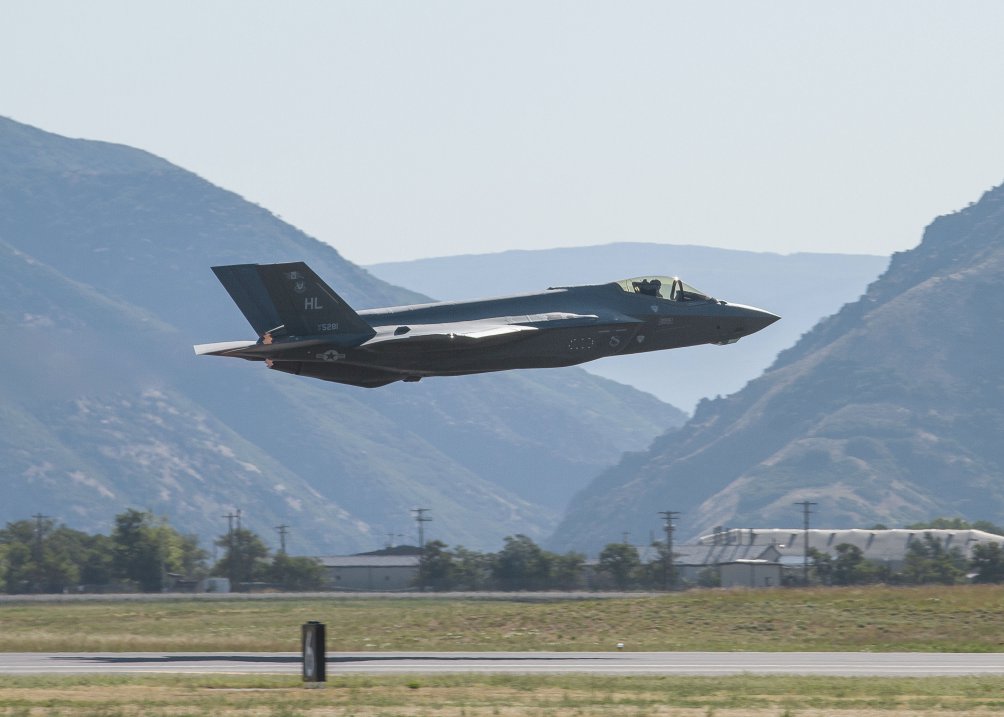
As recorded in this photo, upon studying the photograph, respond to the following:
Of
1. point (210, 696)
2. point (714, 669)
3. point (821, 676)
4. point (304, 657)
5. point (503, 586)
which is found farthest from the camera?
point (503, 586)

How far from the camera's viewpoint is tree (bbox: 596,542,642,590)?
5285 inches

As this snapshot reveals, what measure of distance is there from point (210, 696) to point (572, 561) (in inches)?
4329

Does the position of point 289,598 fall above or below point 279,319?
below

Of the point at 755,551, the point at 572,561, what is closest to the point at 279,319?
the point at 572,561

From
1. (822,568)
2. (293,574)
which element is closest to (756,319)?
(822,568)

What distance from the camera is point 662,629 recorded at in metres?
55.3

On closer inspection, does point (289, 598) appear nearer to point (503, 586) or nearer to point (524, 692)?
point (503, 586)

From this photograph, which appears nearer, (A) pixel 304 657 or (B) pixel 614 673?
(A) pixel 304 657

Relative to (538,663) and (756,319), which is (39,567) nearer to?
(756,319)

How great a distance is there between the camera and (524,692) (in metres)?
32.8

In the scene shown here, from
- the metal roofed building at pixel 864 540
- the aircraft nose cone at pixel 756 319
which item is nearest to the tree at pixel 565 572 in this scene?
the metal roofed building at pixel 864 540

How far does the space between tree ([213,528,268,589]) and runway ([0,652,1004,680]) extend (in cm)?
9578

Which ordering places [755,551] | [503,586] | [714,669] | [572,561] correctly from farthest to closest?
[755,551], [572,561], [503,586], [714,669]

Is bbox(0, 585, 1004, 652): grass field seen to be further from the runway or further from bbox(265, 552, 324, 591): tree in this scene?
bbox(265, 552, 324, 591): tree
